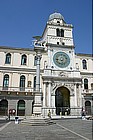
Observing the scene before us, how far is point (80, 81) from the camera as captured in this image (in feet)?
110

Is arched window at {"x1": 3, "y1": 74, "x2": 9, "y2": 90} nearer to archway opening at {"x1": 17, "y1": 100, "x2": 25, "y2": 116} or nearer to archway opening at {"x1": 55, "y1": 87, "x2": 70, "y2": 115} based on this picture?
archway opening at {"x1": 17, "y1": 100, "x2": 25, "y2": 116}

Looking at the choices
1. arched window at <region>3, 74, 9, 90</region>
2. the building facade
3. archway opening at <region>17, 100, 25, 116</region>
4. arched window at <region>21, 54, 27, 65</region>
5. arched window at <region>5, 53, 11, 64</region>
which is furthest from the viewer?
arched window at <region>21, 54, 27, 65</region>

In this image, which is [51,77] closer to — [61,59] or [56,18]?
[61,59]

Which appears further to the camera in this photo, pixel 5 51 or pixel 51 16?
pixel 51 16

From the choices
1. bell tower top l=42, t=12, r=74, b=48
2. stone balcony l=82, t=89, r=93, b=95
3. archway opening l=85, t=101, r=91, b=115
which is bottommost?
archway opening l=85, t=101, r=91, b=115

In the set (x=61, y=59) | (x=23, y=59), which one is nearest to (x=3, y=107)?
(x=23, y=59)

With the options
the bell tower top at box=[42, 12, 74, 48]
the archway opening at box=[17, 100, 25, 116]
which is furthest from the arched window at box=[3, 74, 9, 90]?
the bell tower top at box=[42, 12, 74, 48]

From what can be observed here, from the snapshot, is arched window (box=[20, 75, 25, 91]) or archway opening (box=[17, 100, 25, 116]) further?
arched window (box=[20, 75, 25, 91])

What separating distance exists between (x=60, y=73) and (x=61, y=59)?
309 cm

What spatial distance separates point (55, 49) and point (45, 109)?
40.3 feet

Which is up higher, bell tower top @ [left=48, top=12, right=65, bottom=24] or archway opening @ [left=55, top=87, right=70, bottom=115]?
bell tower top @ [left=48, top=12, right=65, bottom=24]

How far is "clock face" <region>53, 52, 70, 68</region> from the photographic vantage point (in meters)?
34.3
